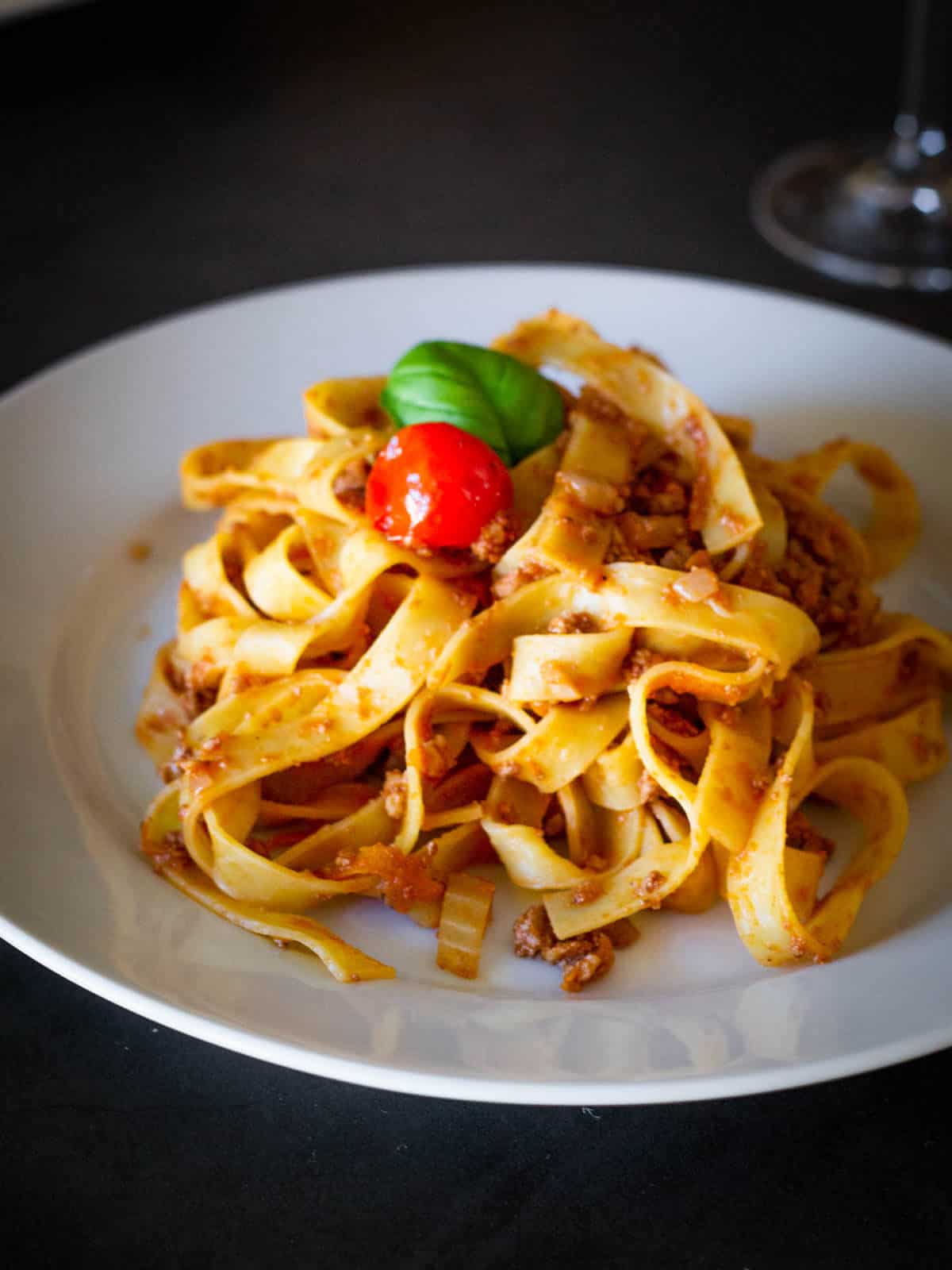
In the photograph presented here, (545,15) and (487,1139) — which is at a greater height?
(545,15)

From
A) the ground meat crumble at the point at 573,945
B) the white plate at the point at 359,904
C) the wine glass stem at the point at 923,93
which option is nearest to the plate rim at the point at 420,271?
the white plate at the point at 359,904

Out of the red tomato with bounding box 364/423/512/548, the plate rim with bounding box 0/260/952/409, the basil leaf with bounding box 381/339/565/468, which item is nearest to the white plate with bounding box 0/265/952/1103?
the plate rim with bounding box 0/260/952/409

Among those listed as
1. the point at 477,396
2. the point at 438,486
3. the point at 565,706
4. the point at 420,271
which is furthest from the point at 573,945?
the point at 420,271

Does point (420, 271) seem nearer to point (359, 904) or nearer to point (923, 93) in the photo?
point (923, 93)

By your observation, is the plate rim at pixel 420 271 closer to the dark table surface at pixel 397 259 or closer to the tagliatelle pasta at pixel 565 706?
the dark table surface at pixel 397 259

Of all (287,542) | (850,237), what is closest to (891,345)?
(850,237)

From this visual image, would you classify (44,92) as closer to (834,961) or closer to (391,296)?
(391,296)

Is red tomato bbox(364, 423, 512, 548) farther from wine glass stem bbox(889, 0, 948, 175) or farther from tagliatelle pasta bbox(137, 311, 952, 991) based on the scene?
wine glass stem bbox(889, 0, 948, 175)
